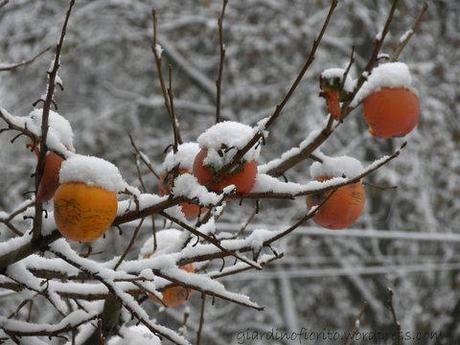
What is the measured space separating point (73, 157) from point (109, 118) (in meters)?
7.22

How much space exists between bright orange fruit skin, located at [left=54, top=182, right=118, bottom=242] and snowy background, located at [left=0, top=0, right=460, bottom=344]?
5560 mm

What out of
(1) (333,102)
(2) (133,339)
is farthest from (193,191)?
(2) (133,339)

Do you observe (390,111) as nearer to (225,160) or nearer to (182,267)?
(225,160)

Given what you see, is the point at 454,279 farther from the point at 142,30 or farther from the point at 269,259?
the point at 269,259

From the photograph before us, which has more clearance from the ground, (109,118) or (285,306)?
(109,118)

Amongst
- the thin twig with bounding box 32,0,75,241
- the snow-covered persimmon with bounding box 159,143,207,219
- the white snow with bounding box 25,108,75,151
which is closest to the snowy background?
the snow-covered persimmon with bounding box 159,143,207,219

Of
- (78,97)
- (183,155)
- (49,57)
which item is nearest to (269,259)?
(183,155)

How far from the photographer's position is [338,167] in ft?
4.57

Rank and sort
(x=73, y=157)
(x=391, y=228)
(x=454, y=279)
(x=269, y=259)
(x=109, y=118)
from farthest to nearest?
(x=109, y=118), (x=391, y=228), (x=454, y=279), (x=269, y=259), (x=73, y=157)

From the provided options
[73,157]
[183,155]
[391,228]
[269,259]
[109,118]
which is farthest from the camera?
[109,118]

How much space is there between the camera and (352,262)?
279 inches

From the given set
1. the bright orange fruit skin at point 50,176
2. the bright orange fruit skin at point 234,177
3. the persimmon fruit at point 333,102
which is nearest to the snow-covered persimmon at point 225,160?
the bright orange fruit skin at point 234,177

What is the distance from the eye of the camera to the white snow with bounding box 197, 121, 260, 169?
116 centimetres

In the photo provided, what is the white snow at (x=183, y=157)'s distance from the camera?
49.3 inches
